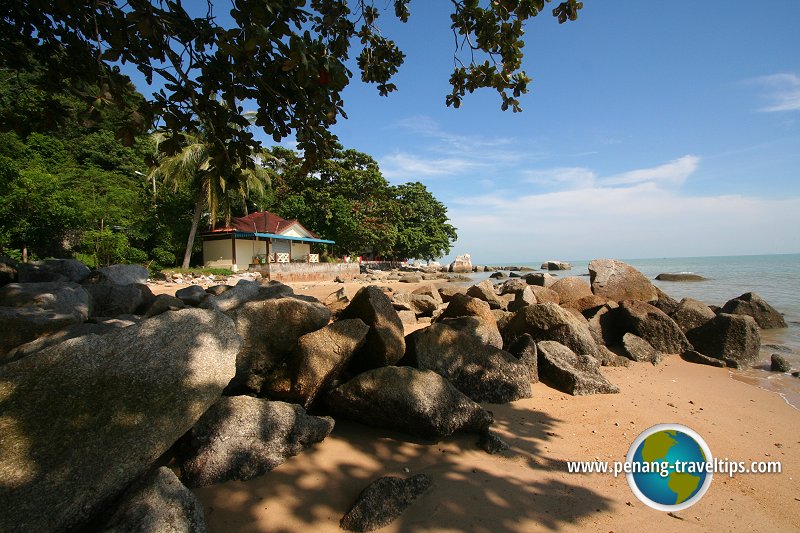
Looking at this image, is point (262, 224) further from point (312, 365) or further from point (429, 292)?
point (312, 365)

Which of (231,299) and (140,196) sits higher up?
(140,196)

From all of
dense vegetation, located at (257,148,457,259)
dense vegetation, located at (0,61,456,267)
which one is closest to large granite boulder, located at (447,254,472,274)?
dense vegetation, located at (0,61,456,267)

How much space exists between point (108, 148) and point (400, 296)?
99.8 ft

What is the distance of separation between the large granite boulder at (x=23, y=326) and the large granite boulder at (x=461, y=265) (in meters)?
53.3

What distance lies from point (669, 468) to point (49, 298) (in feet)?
22.3

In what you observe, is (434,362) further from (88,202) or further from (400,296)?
(88,202)

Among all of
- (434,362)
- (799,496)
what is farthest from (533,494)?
(799,496)

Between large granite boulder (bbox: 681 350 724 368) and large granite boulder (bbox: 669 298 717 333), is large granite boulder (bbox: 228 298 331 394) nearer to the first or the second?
large granite boulder (bbox: 681 350 724 368)

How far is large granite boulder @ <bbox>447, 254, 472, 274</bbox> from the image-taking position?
187 ft

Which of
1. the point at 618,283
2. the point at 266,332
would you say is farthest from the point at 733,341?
the point at 266,332

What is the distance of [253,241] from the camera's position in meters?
29.4

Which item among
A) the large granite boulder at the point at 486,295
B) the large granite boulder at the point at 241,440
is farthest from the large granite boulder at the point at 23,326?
the large granite boulder at the point at 486,295

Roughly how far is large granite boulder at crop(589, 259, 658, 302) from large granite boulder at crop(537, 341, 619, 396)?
626 cm

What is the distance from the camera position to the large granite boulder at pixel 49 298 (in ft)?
15.9
